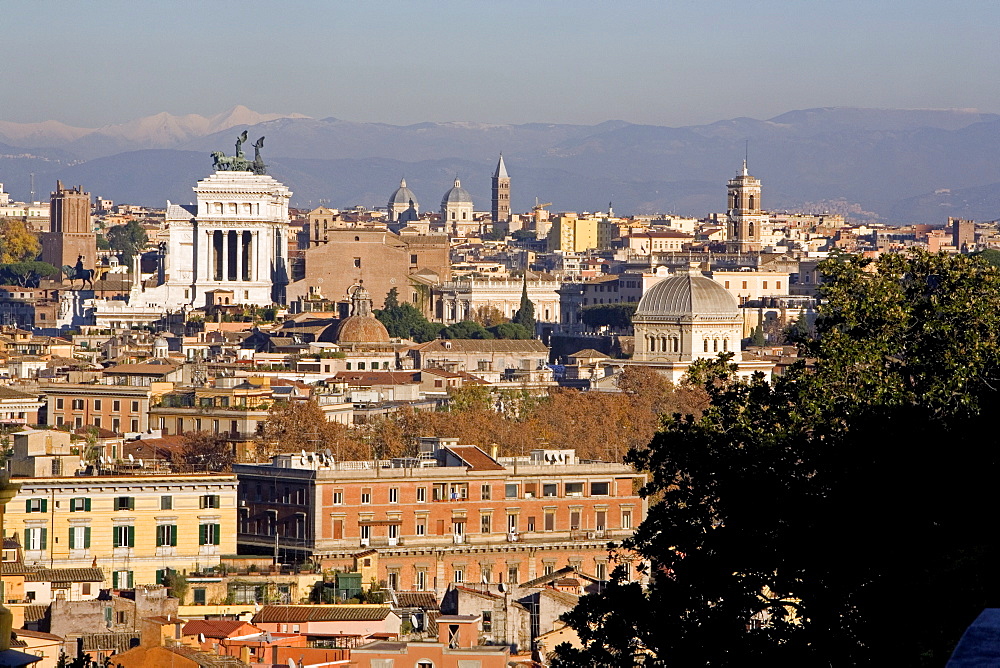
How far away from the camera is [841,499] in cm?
2253

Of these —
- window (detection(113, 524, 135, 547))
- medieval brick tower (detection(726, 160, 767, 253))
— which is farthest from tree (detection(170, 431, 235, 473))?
medieval brick tower (detection(726, 160, 767, 253))

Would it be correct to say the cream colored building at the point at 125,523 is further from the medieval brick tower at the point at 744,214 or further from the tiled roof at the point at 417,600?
the medieval brick tower at the point at 744,214

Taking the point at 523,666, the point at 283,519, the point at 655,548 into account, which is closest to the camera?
the point at 655,548

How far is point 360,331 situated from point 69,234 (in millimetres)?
80988

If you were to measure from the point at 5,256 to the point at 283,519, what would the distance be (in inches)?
4930

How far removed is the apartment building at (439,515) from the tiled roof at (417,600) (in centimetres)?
465

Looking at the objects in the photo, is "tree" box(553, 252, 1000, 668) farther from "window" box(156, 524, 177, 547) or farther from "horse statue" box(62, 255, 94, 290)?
"horse statue" box(62, 255, 94, 290)

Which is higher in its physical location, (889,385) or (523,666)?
(889,385)

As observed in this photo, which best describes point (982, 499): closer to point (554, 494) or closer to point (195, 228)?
point (554, 494)

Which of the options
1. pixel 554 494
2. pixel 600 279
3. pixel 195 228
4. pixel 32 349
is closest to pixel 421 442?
pixel 554 494

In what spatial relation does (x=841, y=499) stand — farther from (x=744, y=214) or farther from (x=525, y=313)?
(x=744, y=214)

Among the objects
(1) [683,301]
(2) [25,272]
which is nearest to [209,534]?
(1) [683,301]

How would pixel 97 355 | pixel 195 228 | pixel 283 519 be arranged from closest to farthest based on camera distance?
pixel 283 519, pixel 97 355, pixel 195 228

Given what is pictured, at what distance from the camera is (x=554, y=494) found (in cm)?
4988
